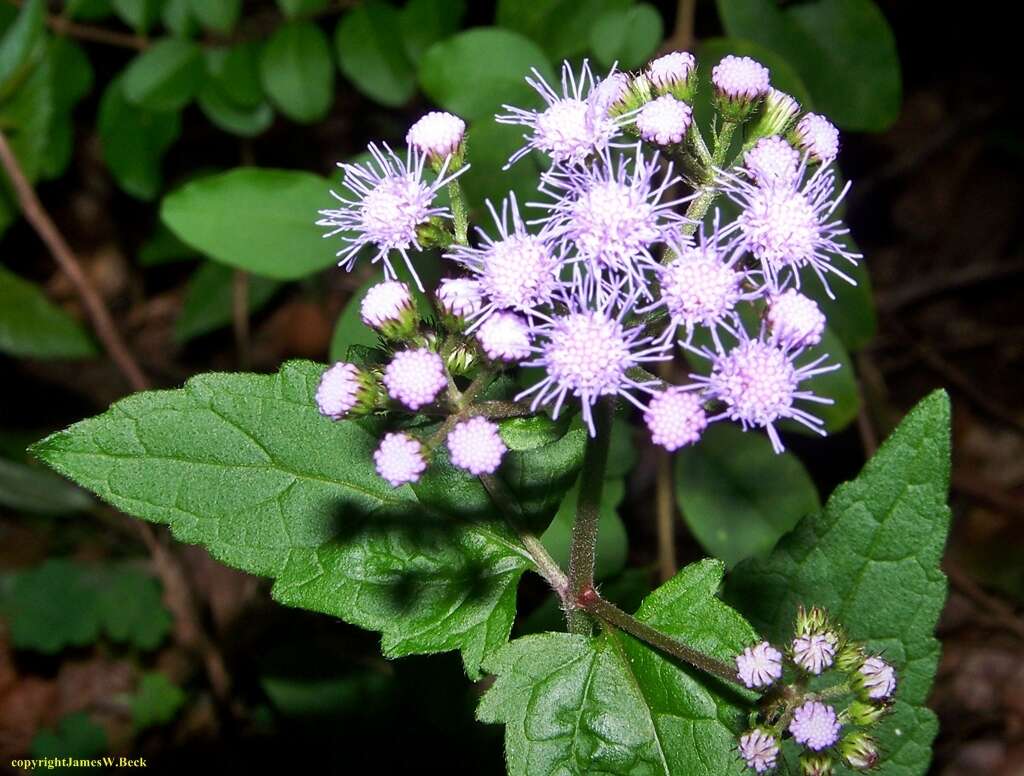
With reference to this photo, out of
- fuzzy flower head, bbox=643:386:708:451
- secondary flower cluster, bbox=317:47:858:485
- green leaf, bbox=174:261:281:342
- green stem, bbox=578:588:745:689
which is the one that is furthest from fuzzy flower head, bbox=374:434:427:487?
green leaf, bbox=174:261:281:342

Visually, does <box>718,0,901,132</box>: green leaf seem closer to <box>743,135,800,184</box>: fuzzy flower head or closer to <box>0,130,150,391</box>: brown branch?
<box>743,135,800,184</box>: fuzzy flower head

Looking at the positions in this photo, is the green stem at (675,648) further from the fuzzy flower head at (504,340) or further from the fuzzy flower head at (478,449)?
the fuzzy flower head at (504,340)

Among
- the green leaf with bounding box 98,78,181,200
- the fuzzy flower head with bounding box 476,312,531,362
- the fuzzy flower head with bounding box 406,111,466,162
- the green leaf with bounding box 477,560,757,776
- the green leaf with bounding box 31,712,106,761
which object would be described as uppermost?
the green leaf with bounding box 98,78,181,200

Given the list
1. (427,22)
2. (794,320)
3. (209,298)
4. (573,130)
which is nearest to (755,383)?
(794,320)

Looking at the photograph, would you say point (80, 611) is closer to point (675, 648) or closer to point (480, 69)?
point (480, 69)

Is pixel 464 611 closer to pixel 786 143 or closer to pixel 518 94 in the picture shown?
pixel 786 143
